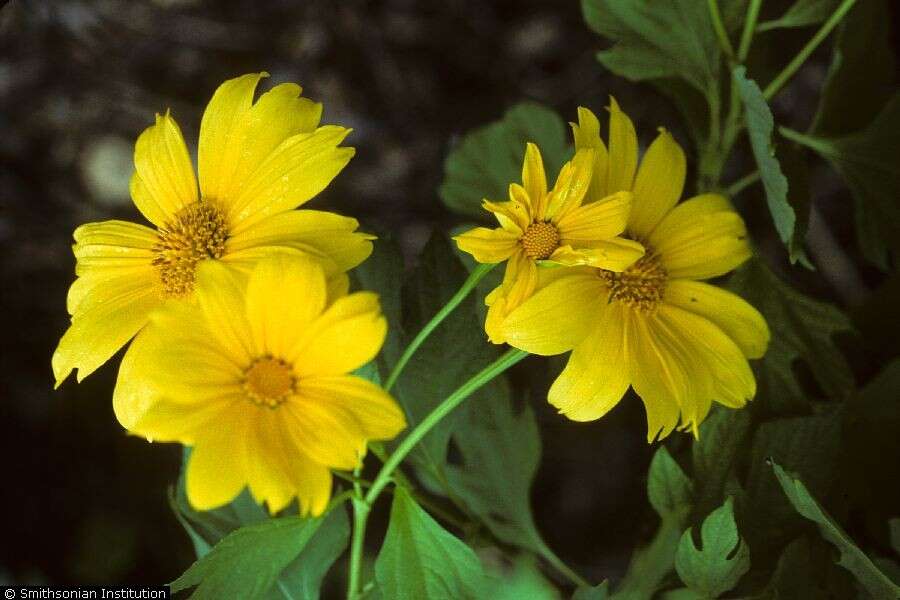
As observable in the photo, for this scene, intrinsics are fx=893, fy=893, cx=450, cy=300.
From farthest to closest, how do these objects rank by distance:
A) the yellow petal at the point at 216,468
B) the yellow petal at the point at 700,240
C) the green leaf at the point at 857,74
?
the green leaf at the point at 857,74 < the yellow petal at the point at 700,240 < the yellow petal at the point at 216,468

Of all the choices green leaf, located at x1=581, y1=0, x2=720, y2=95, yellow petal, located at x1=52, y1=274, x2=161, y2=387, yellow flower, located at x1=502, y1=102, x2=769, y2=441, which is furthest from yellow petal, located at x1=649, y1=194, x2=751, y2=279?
yellow petal, located at x1=52, y1=274, x2=161, y2=387

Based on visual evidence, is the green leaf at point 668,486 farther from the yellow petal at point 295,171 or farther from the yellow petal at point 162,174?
the yellow petal at point 162,174

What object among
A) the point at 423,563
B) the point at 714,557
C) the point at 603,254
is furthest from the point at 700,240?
the point at 423,563

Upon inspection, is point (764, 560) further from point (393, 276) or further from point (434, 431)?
point (393, 276)

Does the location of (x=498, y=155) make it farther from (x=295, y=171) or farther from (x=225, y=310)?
(x=225, y=310)

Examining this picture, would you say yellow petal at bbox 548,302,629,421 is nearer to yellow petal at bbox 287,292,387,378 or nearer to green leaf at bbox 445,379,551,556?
yellow petal at bbox 287,292,387,378

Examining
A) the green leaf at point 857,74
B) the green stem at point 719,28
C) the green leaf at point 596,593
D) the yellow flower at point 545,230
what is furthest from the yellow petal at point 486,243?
the green leaf at point 857,74

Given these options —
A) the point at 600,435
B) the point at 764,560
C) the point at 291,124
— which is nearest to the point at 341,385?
the point at 291,124
